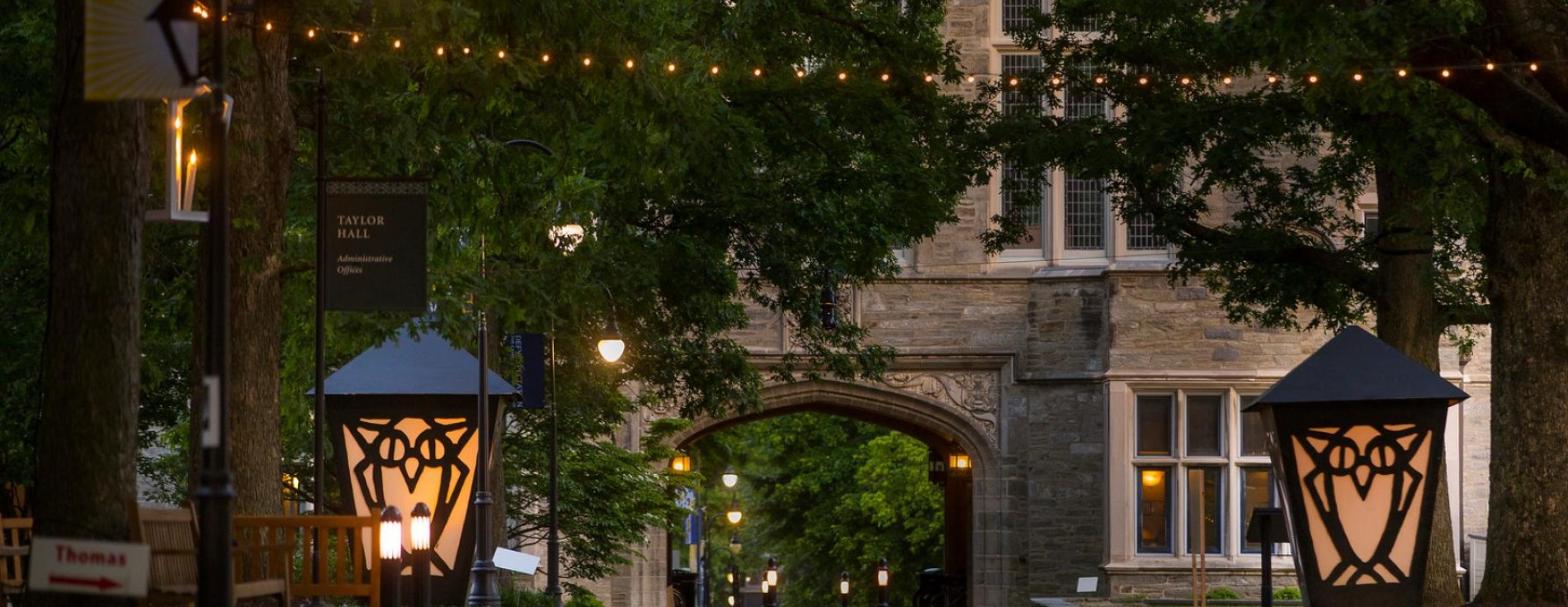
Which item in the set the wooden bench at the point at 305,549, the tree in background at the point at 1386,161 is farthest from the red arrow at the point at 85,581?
the tree in background at the point at 1386,161

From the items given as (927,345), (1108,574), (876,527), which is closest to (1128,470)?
(1108,574)

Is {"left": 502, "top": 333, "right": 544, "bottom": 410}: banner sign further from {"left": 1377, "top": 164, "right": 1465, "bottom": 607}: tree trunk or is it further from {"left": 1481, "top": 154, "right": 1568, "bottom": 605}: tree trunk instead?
{"left": 1481, "top": 154, "right": 1568, "bottom": 605}: tree trunk

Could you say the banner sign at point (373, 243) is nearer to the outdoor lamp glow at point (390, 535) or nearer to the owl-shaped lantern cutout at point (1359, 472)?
the outdoor lamp glow at point (390, 535)

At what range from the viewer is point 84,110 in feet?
25.4

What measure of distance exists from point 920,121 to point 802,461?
21.5m

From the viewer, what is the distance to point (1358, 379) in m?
13.0

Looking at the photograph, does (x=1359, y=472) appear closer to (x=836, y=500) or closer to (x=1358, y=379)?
(x=1358, y=379)

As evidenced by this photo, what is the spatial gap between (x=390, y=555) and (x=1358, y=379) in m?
6.17

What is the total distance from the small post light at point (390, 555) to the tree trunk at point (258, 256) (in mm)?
1544

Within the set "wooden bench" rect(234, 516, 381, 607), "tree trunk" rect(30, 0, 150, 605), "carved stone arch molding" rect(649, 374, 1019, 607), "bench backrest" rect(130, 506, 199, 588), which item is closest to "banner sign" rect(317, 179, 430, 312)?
"wooden bench" rect(234, 516, 381, 607)

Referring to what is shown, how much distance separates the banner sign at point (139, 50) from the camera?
7.16 m

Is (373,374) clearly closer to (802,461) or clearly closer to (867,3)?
(867,3)

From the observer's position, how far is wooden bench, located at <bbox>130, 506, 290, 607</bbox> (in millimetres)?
8312

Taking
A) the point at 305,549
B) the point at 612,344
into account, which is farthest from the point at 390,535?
the point at 612,344
